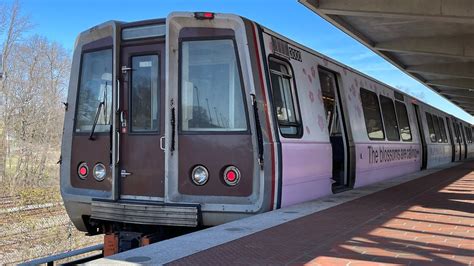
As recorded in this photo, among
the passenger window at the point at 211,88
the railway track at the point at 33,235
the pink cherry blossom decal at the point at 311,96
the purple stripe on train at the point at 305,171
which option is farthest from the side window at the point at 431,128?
the passenger window at the point at 211,88

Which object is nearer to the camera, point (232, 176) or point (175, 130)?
point (232, 176)

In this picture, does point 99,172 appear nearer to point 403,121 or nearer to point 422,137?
point 403,121

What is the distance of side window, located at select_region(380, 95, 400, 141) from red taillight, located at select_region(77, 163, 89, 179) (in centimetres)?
779

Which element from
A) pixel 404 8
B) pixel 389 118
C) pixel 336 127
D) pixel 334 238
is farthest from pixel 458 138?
pixel 334 238

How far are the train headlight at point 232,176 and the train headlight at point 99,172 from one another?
170 cm

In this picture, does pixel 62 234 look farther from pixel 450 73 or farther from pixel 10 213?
pixel 450 73

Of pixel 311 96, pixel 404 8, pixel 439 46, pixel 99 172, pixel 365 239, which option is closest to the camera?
pixel 365 239

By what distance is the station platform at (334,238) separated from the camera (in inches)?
160

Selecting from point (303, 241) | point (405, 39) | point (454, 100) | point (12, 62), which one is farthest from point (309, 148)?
point (454, 100)

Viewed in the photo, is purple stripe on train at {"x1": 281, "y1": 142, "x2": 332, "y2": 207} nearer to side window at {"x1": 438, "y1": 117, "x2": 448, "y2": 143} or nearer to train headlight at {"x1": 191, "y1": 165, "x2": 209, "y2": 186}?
train headlight at {"x1": 191, "y1": 165, "x2": 209, "y2": 186}

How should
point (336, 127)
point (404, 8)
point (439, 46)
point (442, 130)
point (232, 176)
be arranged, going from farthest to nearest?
point (442, 130)
point (439, 46)
point (404, 8)
point (336, 127)
point (232, 176)

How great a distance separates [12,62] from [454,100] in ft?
98.0

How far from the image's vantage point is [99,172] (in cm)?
641

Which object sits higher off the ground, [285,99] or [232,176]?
[285,99]
